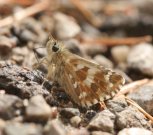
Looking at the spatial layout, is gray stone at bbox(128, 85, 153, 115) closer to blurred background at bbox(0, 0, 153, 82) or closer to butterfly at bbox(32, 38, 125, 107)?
butterfly at bbox(32, 38, 125, 107)

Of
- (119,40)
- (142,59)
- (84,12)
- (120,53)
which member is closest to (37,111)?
(142,59)

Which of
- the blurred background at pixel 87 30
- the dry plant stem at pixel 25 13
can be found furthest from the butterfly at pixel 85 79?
the dry plant stem at pixel 25 13

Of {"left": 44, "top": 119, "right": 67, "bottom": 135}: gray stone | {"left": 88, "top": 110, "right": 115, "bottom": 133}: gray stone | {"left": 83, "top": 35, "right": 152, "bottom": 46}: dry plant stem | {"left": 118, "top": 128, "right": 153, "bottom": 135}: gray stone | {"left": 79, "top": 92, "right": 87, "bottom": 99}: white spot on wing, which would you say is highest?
{"left": 83, "top": 35, "right": 152, "bottom": 46}: dry plant stem

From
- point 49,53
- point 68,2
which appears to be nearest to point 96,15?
point 68,2

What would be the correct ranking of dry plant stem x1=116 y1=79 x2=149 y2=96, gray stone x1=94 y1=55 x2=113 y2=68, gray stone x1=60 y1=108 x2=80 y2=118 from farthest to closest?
gray stone x1=94 y1=55 x2=113 y2=68, dry plant stem x1=116 y1=79 x2=149 y2=96, gray stone x1=60 y1=108 x2=80 y2=118

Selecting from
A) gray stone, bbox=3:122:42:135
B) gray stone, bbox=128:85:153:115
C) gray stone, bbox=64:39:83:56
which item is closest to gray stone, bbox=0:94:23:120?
gray stone, bbox=3:122:42:135

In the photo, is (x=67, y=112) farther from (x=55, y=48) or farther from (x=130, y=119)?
(x=55, y=48)

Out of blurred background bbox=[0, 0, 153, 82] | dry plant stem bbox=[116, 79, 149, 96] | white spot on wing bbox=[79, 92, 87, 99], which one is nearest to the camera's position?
white spot on wing bbox=[79, 92, 87, 99]
